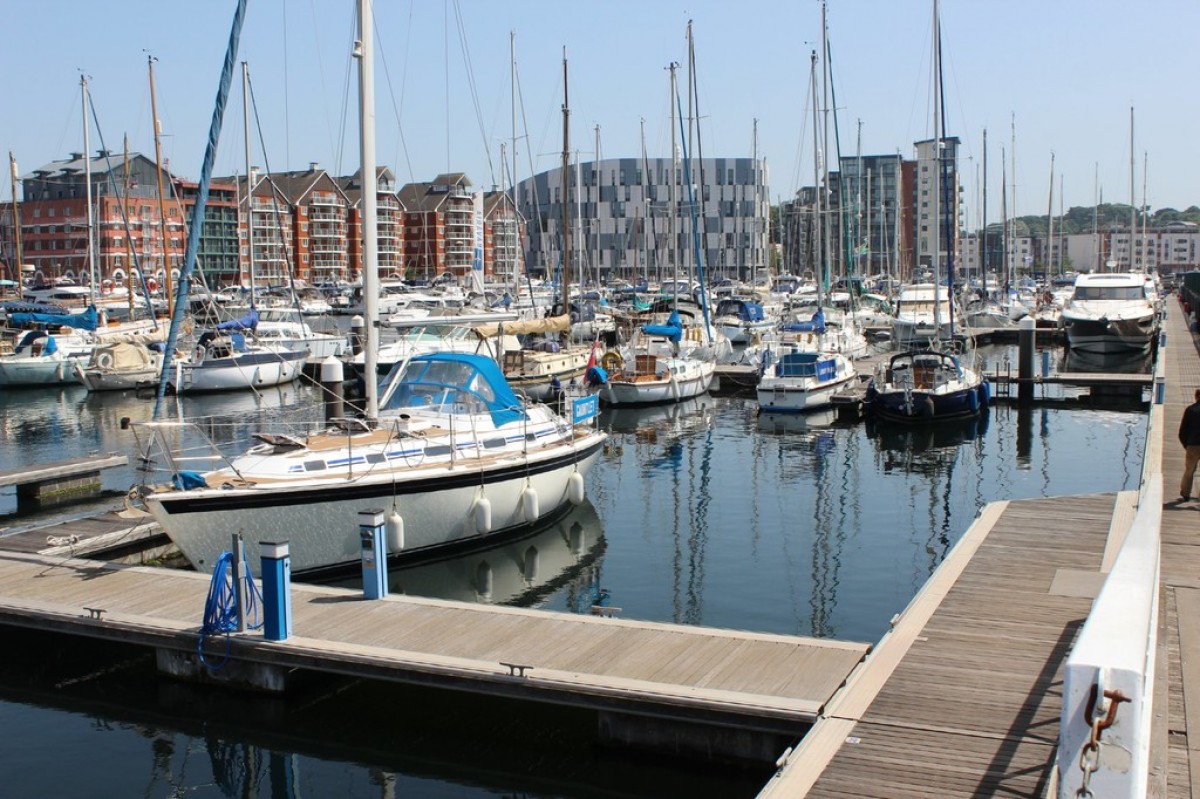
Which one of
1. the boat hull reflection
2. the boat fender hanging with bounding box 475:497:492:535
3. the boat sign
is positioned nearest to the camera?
the boat hull reflection

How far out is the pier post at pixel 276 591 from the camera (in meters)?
12.6

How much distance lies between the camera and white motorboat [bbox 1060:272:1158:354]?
50.5 meters

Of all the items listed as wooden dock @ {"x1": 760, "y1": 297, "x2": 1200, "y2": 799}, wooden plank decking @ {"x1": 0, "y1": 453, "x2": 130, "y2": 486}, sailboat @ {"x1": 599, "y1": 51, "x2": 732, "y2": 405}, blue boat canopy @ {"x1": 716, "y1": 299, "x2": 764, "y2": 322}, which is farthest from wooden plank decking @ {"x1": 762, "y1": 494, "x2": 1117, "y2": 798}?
blue boat canopy @ {"x1": 716, "y1": 299, "x2": 764, "y2": 322}

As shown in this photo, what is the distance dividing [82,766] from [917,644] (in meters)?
8.42

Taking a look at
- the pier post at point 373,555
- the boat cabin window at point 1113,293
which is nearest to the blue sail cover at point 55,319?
the boat cabin window at point 1113,293

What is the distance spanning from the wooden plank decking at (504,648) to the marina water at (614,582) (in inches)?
31.5

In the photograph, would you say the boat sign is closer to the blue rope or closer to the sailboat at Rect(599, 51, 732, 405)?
the blue rope

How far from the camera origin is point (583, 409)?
23.2 metres

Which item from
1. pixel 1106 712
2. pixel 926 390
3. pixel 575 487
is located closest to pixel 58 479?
pixel 575 487

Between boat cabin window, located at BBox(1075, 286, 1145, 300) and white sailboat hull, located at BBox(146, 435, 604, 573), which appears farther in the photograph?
boat cabin window, located at BBox(1075, 286, 1145, 300)

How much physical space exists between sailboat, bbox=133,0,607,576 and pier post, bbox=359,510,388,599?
3.00 m

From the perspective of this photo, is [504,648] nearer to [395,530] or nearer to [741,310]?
[395,530]

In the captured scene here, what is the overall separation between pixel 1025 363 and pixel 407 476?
90.9ft

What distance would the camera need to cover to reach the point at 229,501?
643 inches
